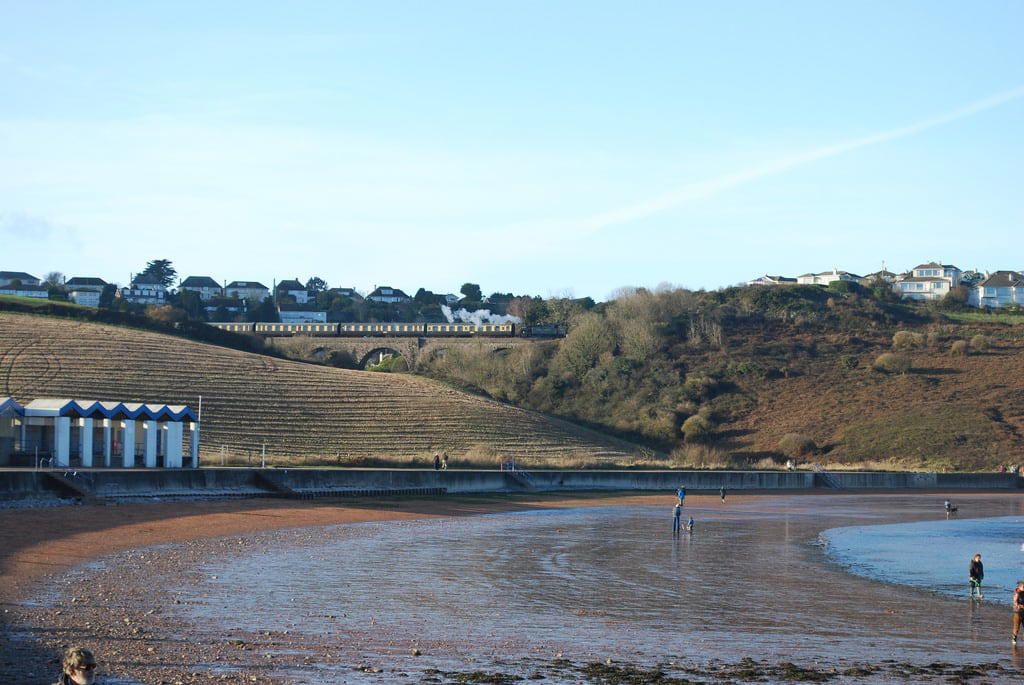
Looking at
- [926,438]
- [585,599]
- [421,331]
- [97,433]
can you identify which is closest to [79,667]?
[585,599]

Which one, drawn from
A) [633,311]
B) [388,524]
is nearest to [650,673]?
[388,524]

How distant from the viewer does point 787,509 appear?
50.0m

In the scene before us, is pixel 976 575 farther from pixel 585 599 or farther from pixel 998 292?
pixel 998 292

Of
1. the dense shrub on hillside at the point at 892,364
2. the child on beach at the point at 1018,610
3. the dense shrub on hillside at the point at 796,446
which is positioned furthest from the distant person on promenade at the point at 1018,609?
the dense shrub on hillside at the point at 892,364

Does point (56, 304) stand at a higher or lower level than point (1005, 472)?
higher

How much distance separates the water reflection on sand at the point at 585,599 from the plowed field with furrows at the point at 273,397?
109ft

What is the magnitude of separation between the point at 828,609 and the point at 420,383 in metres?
66.7

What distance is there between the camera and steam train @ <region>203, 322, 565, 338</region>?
119000 mm

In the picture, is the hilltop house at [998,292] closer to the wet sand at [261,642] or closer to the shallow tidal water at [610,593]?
the shallow tidal water at [610,593]

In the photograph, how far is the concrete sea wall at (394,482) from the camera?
36.5 metres

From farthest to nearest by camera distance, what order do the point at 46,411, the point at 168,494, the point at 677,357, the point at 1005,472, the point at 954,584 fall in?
1. the point at 677,357
2. the point at 1005,472
3. the point at 46,411
4. the point at 168,494
5. the point at 954,584

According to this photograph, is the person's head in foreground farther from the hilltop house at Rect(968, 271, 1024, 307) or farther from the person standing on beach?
the hilltop house at Rect(968, 271, 1024, 307)

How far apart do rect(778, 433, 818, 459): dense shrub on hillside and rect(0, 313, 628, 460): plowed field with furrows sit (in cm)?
1467

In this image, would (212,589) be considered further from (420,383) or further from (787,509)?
(420,383)
